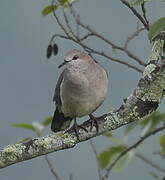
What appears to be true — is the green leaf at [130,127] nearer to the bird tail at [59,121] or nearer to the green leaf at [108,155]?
the green leaf at [108,155]

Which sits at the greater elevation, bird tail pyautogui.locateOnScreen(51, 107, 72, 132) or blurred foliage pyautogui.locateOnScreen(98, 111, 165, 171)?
bird tail pyautogui.locateOnScreen(51, 107, 72, 132)

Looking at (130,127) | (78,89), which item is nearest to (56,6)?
(78,89)

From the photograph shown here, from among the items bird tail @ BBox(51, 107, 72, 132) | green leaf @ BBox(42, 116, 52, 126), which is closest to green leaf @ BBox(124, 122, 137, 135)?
green leaf @ BBox(42, 116, 52, 126)

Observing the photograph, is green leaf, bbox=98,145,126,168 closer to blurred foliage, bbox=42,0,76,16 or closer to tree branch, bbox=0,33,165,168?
tree branch, bbox=0,33,165,168

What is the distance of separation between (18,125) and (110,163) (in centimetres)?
53

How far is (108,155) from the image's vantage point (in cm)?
279

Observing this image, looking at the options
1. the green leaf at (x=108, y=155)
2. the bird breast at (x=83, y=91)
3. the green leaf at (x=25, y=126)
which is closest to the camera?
the green leaf at (x=108, y=155)

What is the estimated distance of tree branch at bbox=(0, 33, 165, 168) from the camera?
2.34 m

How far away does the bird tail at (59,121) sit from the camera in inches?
147

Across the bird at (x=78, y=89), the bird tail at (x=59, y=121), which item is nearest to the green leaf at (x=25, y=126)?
the bird at (x=78, y=89)

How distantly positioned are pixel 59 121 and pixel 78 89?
1.13 ft

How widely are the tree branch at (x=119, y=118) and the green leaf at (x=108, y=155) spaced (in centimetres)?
33

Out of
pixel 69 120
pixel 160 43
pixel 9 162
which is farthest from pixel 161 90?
pixel 69 120

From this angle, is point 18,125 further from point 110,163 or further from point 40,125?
point 110,163
